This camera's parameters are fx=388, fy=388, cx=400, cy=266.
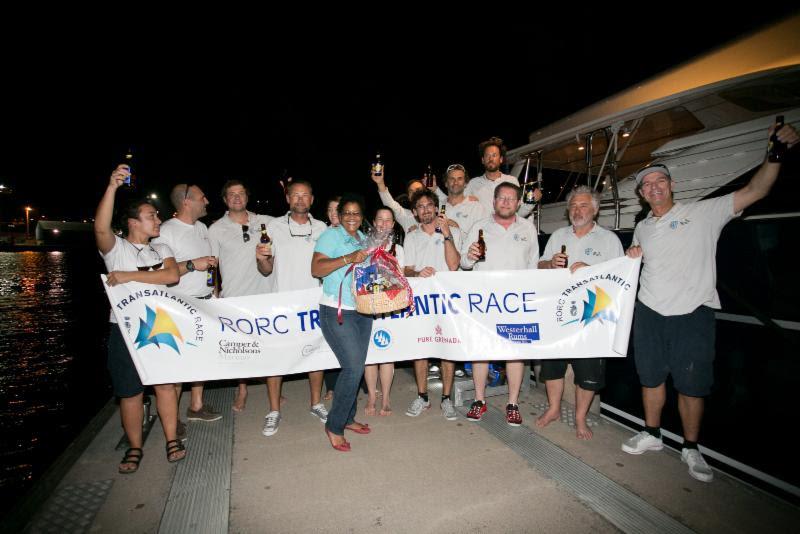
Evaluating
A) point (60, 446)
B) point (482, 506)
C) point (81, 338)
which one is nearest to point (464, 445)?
point (482, 506)

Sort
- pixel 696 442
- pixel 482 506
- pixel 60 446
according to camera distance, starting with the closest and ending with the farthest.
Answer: pixel 482 506 < pixel 696 442 < pixel 60 446

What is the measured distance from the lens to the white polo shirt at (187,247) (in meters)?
4.15

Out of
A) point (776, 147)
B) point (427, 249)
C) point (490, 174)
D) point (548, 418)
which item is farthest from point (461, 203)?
point (776, 147)

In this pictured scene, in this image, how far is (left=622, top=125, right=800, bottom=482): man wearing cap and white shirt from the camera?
3.37 metres

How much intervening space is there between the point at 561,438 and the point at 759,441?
5.14 feet

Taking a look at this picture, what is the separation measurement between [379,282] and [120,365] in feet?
7.94

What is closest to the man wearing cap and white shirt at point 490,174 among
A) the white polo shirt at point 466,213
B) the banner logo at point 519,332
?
the white polo shirt at point 466,213

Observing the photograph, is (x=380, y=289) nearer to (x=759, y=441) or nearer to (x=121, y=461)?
(x=121, y=461)

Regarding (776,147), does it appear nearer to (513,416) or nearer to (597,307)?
(597,307)

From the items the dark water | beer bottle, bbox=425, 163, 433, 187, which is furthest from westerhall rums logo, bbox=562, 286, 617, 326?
the dark water

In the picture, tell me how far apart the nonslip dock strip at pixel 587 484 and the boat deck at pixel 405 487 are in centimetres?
1

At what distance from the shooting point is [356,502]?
301 cm

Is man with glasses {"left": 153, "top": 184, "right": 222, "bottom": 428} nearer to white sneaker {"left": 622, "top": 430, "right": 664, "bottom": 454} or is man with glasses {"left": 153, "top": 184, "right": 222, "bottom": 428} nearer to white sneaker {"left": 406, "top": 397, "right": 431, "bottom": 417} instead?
white sneaker {"left": 406, "top": 397, "right": 431, "bottom": 417}

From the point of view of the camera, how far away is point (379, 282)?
132 inches
